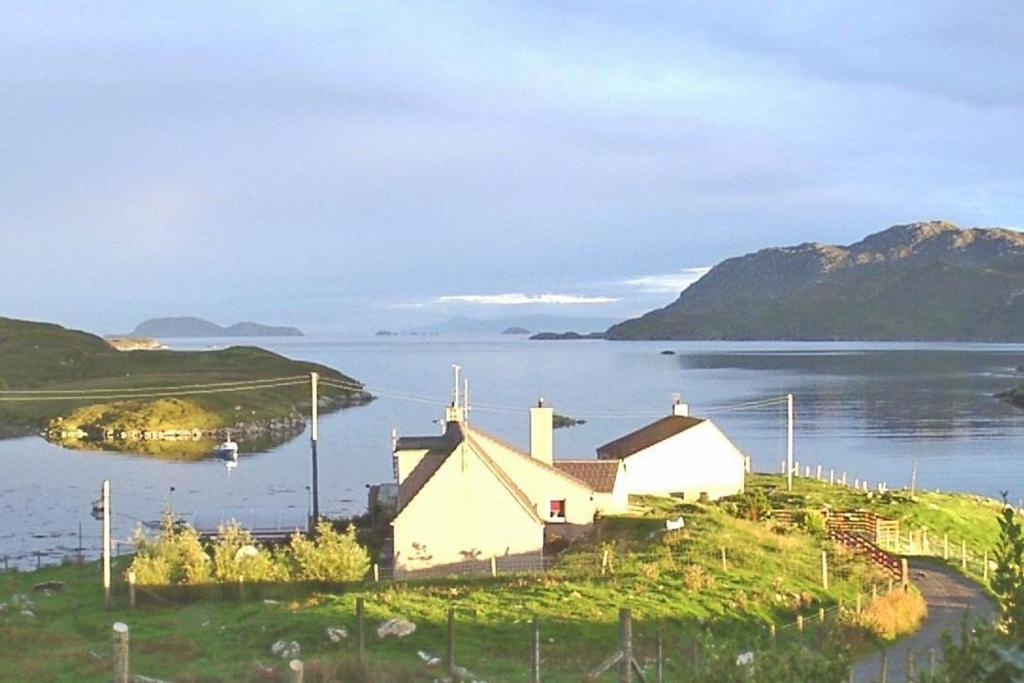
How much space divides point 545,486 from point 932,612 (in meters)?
14.5

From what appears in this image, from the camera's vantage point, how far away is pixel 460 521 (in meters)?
37.2

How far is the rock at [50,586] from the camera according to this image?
36531 millimetres

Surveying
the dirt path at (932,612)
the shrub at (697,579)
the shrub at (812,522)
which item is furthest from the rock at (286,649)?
the shrub at (812,522)

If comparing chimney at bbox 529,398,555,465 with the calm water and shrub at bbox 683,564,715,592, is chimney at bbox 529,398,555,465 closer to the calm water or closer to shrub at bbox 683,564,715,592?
shrub at bbox 683,564,715,592

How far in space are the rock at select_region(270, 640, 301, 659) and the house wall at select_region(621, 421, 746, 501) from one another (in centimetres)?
3238

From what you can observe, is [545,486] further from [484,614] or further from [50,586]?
[50,586]

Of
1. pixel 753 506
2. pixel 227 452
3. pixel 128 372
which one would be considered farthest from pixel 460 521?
pixel 128 372

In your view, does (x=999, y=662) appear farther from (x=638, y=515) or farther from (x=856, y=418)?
(x=856, y=418)

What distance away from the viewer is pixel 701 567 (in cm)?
3322

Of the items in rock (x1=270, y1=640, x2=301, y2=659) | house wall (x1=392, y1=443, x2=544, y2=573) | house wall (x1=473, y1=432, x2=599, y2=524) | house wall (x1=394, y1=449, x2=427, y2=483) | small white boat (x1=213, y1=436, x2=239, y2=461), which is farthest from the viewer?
small white boat (x1=213, y1=436, x2=239, y2=461)

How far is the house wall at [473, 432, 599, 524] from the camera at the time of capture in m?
41.0

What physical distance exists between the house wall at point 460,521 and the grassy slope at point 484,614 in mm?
2418

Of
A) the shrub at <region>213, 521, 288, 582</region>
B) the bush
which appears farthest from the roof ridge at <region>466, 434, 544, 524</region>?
the bush

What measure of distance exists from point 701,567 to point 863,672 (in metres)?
8.71
